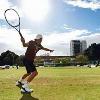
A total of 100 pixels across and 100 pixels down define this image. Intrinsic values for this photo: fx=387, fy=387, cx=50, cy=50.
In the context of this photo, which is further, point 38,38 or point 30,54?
point 30,54

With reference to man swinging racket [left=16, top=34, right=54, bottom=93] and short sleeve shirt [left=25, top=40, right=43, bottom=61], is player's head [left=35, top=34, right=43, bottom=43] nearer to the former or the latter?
man swinging racket [left=16, top=34, right=54, bottom=93]

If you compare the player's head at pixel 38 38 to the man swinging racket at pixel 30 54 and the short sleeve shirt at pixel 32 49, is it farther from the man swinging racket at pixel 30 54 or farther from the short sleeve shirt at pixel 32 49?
the short sleeve shirt at pixel 32 49

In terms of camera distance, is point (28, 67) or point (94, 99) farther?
point (28, 67)

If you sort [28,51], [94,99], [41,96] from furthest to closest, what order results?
[28,51]
[41,96]
[94,99]

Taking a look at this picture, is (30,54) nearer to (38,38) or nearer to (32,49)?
(32,49)

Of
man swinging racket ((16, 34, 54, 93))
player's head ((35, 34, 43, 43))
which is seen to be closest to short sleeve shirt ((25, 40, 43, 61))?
man swinging racket ((16, 34, 54, 93))

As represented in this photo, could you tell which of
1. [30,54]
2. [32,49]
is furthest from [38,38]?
[30,54]

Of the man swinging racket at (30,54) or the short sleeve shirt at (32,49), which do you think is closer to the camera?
the man swinging racket at (30,54)

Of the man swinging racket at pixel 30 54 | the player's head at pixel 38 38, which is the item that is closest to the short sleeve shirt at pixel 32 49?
the man swinging racket at pixel 30 54

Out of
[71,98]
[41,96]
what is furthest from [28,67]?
[71,98]

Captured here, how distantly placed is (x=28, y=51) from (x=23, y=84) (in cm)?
147

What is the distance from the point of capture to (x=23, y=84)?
55.0ft

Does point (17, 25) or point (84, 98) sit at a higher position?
point (17, 25)

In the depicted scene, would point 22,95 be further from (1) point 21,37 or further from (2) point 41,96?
(1) point 21,37
